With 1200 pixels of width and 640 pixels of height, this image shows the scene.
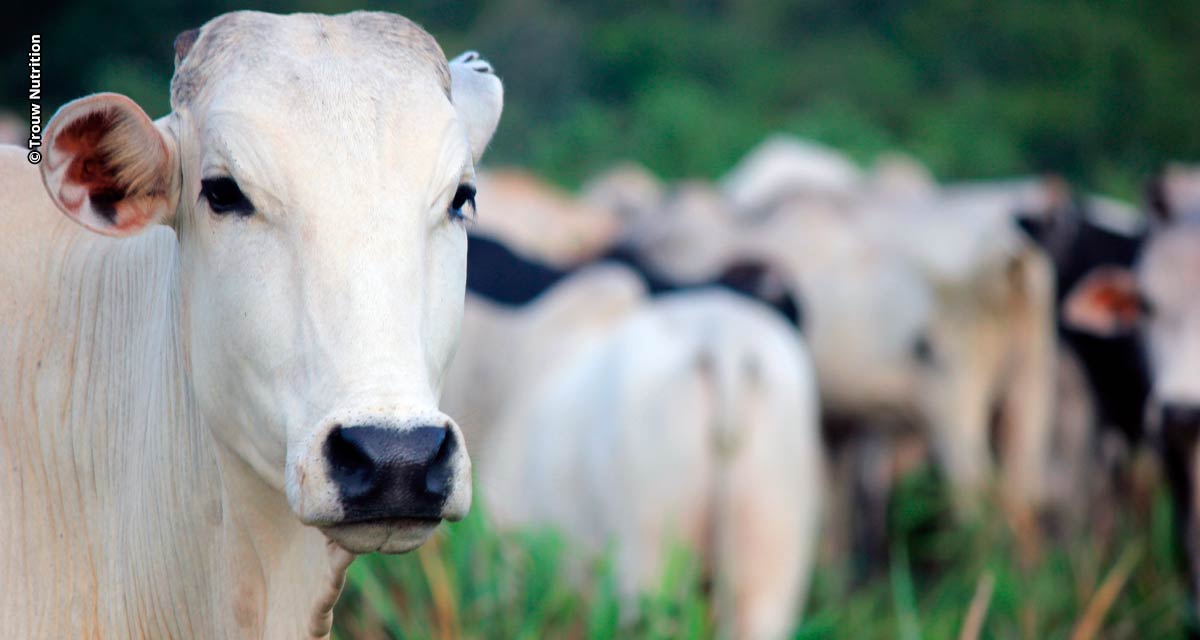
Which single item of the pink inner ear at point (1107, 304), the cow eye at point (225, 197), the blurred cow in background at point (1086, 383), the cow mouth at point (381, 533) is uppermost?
the cow eye at point (225, 197)

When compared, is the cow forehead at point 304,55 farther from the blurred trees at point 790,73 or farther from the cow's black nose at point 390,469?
the blurred trees at point 790,73

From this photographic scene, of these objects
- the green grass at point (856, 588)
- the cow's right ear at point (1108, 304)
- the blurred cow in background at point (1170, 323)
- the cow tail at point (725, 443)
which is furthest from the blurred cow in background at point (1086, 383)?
the cow tail at point (725, 443)

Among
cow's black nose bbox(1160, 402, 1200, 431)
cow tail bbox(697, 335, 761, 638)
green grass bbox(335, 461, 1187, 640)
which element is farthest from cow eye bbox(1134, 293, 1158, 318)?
cow tail bbox(697, 335, 761, 638)

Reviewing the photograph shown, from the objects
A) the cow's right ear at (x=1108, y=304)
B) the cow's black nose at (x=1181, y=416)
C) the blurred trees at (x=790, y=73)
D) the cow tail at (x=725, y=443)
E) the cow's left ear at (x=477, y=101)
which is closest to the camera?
the cow's left ear at (x=477, y=101)

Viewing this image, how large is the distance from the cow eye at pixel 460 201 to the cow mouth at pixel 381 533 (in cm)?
52

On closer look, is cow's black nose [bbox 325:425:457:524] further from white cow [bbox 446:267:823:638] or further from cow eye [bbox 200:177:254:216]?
white cow [bbox 446:267:823:638]

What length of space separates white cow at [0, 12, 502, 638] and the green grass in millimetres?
1659

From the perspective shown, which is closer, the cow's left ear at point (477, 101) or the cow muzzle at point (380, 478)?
the cow muzzle at point (380, 478)

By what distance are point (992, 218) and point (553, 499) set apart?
299 cm

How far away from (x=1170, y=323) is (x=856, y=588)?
2.28 m

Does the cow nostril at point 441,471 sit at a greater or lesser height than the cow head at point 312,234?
lesser

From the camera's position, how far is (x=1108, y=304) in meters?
5.96

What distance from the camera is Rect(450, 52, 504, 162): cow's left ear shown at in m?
2.47

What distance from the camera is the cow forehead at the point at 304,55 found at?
2168 mm
